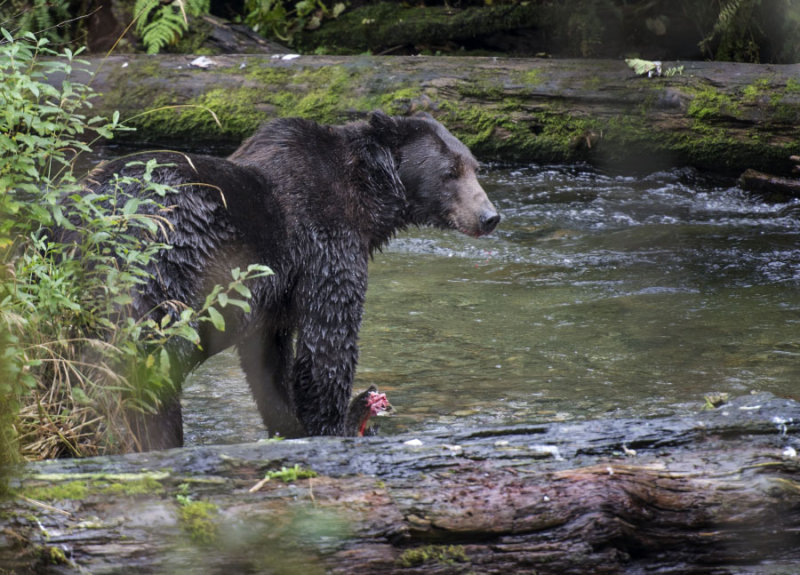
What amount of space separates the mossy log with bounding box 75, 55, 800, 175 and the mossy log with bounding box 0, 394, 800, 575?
726 cm

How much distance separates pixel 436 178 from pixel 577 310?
7.73ft

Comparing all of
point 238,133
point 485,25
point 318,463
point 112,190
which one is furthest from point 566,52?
point 318,463

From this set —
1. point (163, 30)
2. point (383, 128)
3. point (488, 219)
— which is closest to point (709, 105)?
point (488, 219)

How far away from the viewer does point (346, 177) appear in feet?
17.3

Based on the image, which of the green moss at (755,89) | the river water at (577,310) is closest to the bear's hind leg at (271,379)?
the river water at (577,310)

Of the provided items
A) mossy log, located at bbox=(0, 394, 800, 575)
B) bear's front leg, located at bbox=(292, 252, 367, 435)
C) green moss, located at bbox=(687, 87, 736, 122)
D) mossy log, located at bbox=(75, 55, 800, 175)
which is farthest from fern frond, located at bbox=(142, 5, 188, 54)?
mossy log, located at bbox=(0, 394, 800, 575)

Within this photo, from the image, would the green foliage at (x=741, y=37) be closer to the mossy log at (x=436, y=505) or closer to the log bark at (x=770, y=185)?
the log bark at (x=770, y=185)

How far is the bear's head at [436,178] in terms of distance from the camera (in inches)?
221

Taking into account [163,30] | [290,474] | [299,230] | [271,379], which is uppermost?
[163,30]

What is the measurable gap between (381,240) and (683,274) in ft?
12.8

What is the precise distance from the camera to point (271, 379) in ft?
17.7

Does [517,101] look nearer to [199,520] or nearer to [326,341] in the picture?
[326,341]

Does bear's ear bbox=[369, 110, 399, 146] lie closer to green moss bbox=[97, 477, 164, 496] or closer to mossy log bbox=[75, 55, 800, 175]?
green moss bbox=[97, 477, 164, 496]

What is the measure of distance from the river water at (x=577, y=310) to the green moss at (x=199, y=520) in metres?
2.09
